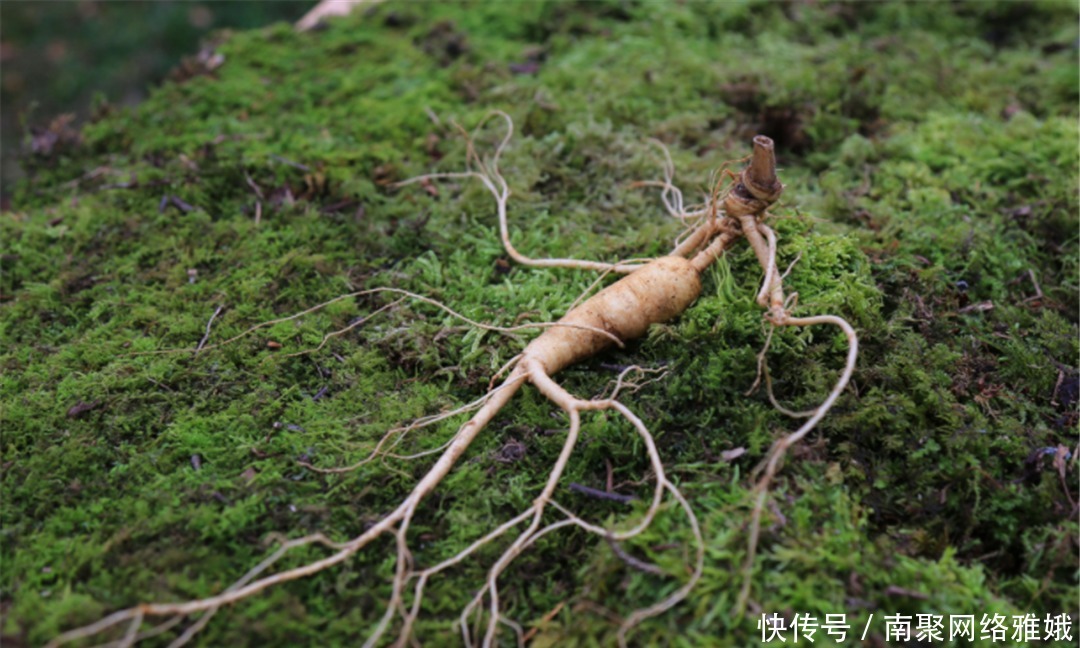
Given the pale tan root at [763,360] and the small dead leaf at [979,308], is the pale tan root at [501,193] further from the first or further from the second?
the small dead leaf at [979,308]

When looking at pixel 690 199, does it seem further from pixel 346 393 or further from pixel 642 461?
pixel 346 393

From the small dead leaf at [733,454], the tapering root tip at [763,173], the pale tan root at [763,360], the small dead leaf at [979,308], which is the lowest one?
the small dead leaf at [979,308]

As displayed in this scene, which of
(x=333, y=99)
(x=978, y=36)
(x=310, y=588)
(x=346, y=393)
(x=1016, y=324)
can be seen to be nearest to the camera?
(x=310, y=588)

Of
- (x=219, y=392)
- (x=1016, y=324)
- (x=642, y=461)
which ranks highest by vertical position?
(x=219, y=392)

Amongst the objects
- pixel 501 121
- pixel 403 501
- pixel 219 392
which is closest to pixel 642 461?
pixel 403 501

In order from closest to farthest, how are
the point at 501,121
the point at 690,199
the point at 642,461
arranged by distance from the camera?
the point at 642,461, the point at 690,199, the point at 501,121

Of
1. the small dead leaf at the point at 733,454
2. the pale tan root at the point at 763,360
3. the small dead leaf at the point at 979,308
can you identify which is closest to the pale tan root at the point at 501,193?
the pale tan root at the point at 763,360
